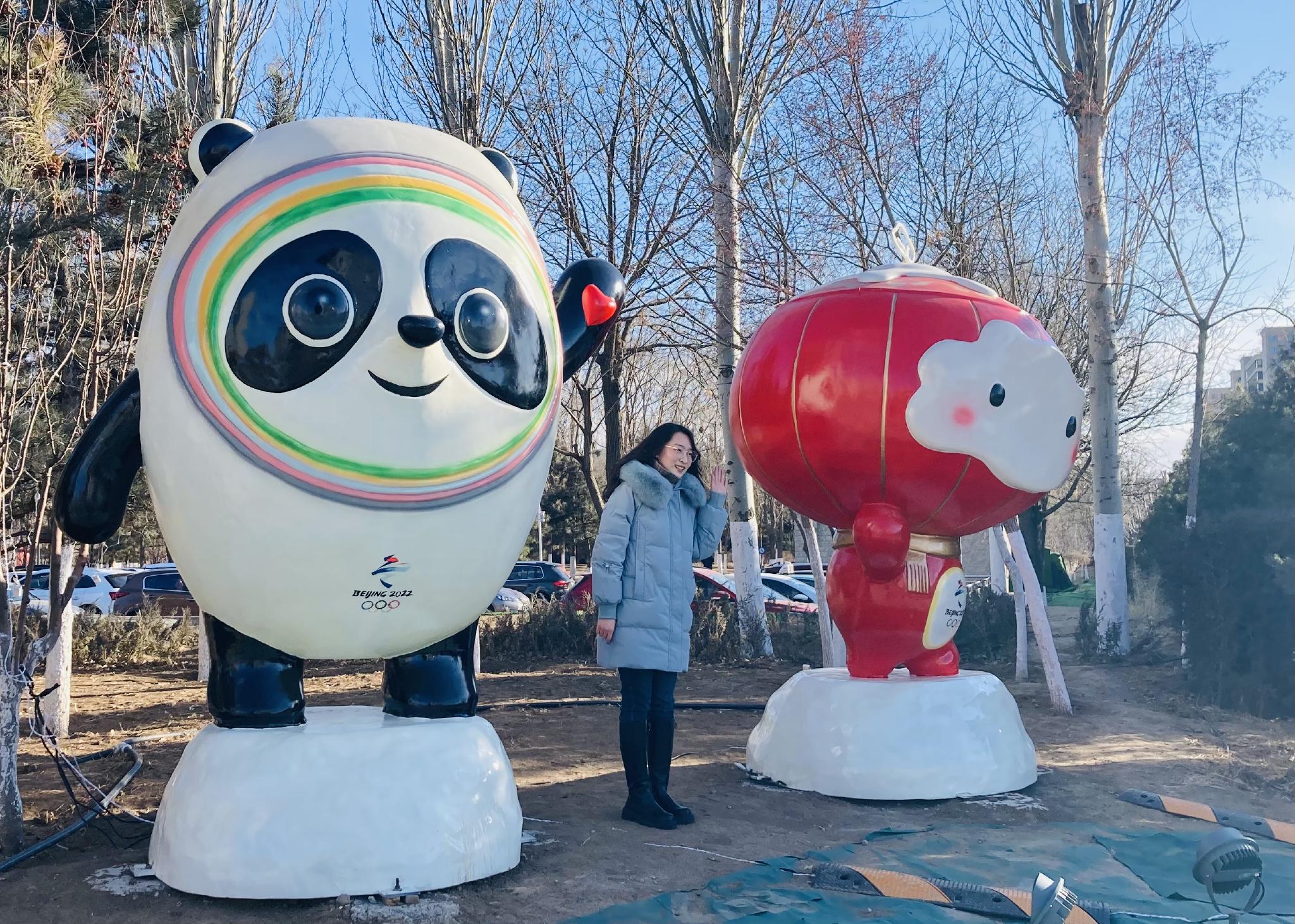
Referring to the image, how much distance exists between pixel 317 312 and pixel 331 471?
0.51 m

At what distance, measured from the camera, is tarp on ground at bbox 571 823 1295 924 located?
3705mm

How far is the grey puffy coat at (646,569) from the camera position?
15.5ft

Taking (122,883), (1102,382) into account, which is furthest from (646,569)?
(1102,382)

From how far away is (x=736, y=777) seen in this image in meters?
5.89

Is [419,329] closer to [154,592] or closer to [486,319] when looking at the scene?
[486,319]

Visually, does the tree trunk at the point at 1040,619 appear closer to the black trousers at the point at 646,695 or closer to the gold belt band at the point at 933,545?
the gold belt band at the point at 933,545

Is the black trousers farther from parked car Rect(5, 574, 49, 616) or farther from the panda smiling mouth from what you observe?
parked car Rect(5, 574, 49, 616)

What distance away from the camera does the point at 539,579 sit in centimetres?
2153

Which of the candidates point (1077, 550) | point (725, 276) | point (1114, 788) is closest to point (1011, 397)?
point (1114, 788)

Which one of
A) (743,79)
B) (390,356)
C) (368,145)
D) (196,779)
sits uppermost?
(743,79)

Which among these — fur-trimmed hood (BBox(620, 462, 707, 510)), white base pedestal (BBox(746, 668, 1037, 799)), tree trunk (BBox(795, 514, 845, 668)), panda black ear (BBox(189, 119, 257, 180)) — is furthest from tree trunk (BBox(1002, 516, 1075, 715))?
panda black ear (BBox(189, 119, 257, 180))

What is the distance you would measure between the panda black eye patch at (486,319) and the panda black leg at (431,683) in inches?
38.3

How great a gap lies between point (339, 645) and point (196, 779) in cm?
63

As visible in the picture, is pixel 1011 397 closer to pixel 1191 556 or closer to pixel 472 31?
pixel 1191 556
